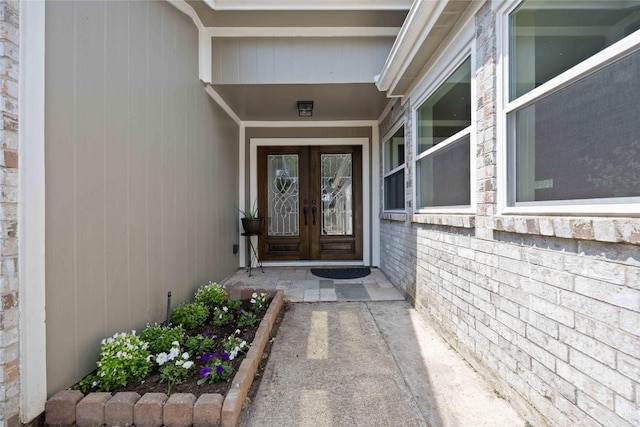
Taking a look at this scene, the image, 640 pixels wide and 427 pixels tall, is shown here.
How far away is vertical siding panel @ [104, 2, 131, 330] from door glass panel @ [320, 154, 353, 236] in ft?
11.2

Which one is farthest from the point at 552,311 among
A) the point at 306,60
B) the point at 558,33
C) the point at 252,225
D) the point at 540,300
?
the point at 252,225

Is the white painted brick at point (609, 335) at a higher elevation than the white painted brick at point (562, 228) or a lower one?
lower

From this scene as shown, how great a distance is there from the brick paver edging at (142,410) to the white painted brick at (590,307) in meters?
1.59

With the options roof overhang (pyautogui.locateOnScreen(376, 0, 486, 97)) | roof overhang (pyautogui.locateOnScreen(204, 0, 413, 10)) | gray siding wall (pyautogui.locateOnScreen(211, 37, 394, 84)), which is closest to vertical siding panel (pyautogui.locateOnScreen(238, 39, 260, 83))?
gray siding wall (pyautogui.locateOnScreen(211, 37, 394, 84))

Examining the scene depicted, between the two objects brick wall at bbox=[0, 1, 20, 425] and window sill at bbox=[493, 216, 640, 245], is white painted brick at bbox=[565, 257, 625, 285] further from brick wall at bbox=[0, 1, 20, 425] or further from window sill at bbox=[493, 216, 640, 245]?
brick wall at bbox=[0, 1, 20, 425]

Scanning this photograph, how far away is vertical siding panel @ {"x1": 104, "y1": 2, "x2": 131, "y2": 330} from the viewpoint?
1.90m

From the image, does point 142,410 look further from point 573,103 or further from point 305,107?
point 305,107

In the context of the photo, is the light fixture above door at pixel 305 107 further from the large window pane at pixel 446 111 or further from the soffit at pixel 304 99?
the large window pane at pixel 446 111

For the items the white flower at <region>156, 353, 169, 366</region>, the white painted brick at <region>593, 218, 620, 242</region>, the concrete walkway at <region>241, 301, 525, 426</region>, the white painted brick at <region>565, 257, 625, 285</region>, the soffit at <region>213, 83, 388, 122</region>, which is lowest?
the concrete walkway at <region>241, 301, 525, 426</region>

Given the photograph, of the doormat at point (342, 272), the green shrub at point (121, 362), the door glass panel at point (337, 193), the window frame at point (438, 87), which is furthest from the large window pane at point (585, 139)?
the door glass panel at point (337, 193)

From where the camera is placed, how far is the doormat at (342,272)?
4.38m

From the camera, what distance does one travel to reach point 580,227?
1.17m

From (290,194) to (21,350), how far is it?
4.02 metres

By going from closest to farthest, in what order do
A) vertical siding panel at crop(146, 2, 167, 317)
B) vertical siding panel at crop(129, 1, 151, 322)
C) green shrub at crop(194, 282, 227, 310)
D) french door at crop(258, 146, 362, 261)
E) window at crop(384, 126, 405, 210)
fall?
vertical siding panel at crop(129, 1, 151, 322) → vertical siding panel at crop(146, 2, 167, 317) → green shrub at crop(194, 282, 227, 310) → window at crop(384, 126, 405, 210) → french door at crop(258, 146, 362, 261)
